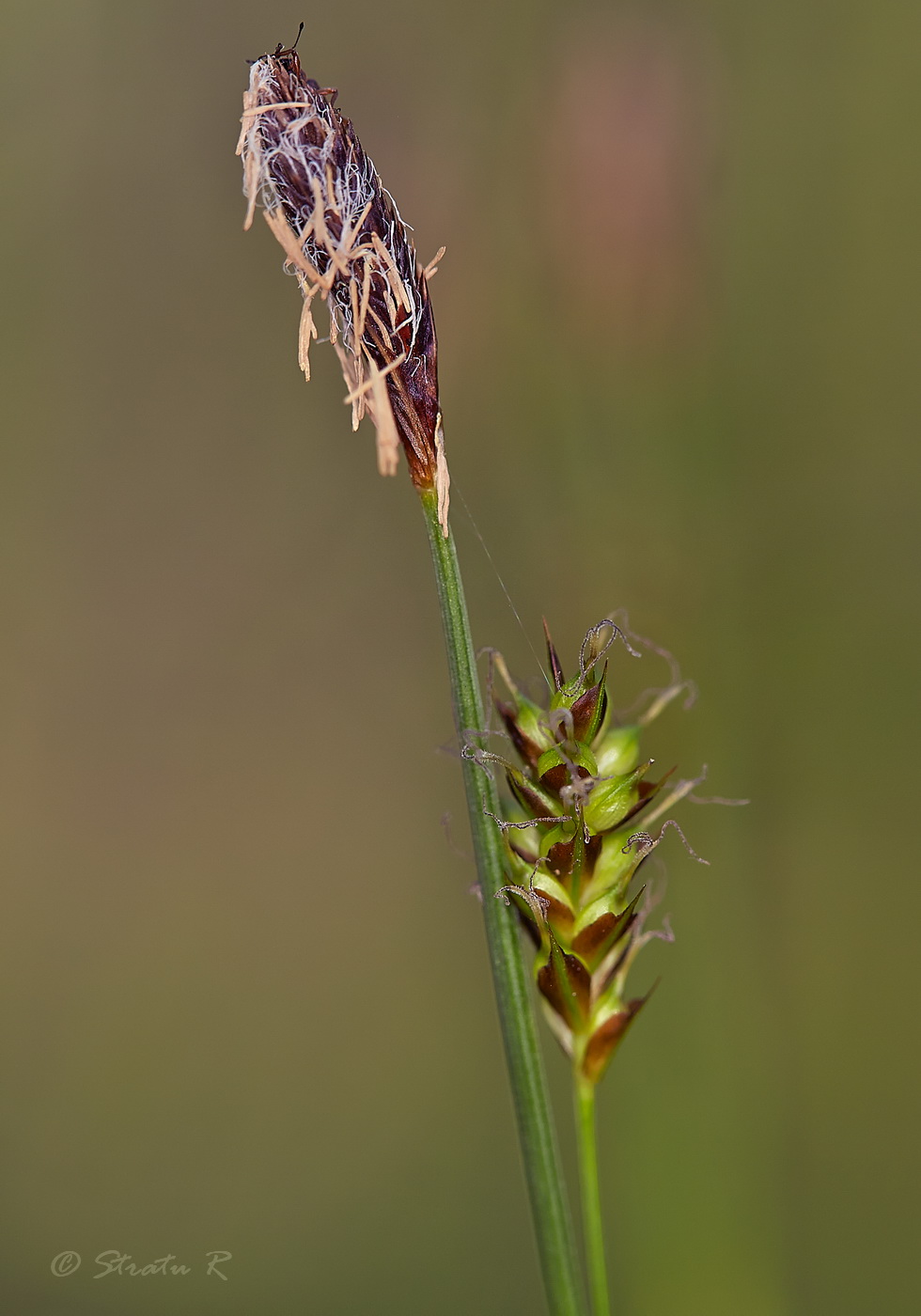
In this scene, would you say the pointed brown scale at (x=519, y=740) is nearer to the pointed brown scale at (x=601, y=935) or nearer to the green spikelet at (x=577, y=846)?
the green spikelet at (x=577, y=846)

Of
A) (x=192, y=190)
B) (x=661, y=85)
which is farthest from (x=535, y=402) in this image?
(x=192, y=190)

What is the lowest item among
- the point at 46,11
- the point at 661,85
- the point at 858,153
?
the point at 858,153

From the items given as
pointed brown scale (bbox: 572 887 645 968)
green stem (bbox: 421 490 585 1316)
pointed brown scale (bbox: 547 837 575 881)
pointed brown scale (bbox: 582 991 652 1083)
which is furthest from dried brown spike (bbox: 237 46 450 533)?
pointed brown scale (bbox: 582 991 652 1083)

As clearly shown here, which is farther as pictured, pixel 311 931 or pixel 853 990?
pixel 311 931

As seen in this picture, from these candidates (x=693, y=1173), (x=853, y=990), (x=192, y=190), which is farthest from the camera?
(x=192, y=190)

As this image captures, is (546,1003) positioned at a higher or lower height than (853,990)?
higher

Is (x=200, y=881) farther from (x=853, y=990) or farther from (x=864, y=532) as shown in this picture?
(x=864, y=532)

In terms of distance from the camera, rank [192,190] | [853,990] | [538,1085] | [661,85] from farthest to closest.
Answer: [192,190] < [853,990] < [661,85] < [538,1085]
